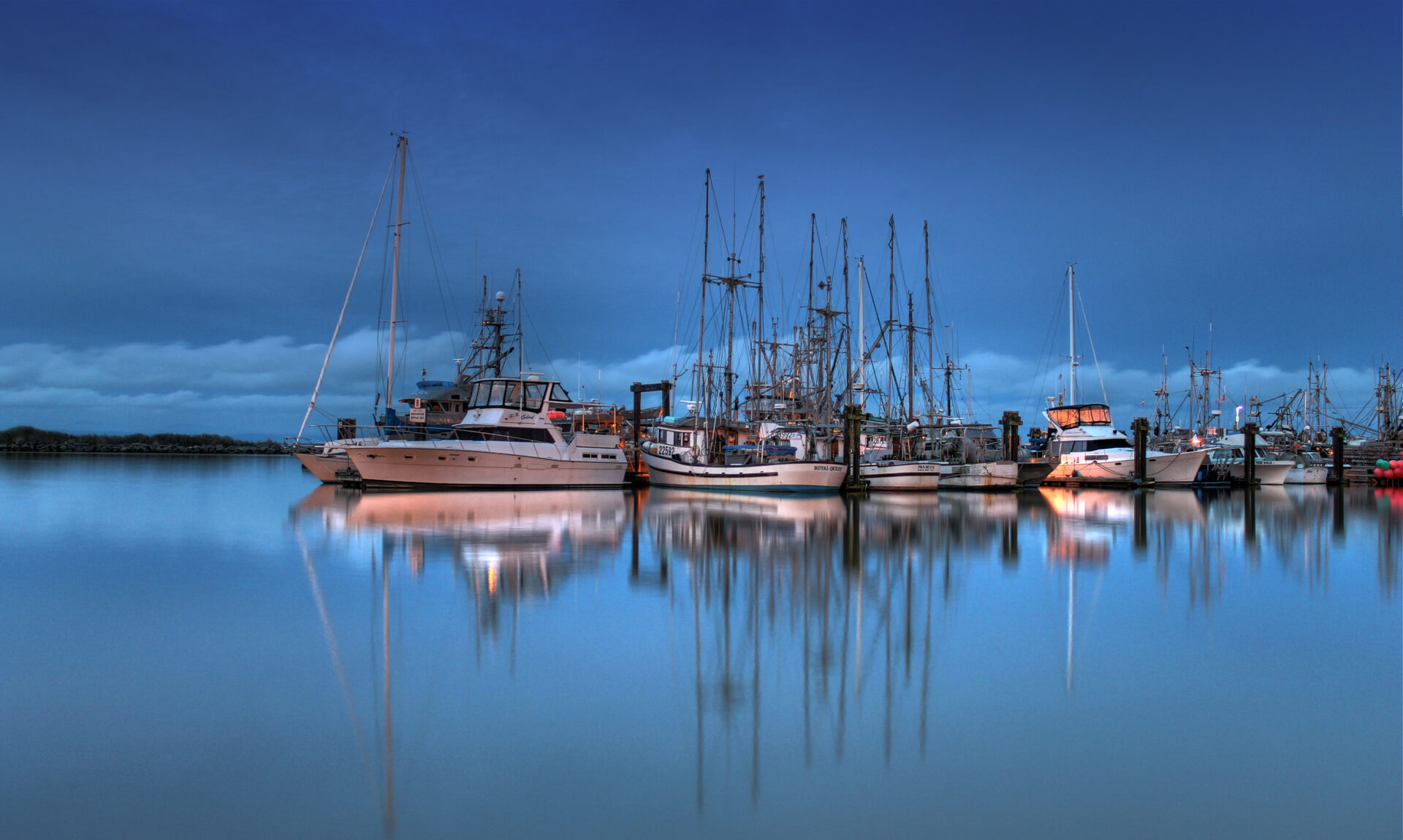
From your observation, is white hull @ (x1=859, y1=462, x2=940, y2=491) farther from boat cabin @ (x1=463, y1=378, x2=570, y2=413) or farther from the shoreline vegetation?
the shoreline vegetation

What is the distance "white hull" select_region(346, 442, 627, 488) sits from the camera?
106 feet

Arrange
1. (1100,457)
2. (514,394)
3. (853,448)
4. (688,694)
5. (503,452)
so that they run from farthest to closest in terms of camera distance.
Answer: (1100,457) → (853,448) → (514,394) → (503,452) → (688,694)

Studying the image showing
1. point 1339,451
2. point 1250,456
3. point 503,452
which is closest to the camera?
point 503,452

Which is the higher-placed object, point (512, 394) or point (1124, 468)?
point (512, 394)

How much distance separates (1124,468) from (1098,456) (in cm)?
137

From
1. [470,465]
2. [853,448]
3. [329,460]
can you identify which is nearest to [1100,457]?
[853,448]

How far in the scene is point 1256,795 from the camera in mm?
4820

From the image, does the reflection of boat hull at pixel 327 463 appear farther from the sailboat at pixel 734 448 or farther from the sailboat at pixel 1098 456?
the sailboat at pixel 1098 456

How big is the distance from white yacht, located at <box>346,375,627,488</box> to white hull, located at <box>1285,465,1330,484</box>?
38818 mm

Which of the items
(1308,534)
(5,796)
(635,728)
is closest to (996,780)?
(635,728)

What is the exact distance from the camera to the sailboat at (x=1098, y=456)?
4369 centimetres

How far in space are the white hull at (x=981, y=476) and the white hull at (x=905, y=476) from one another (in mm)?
3492

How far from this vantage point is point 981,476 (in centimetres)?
4003

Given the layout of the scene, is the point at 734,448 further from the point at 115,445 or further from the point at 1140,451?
the point at 115,445
